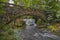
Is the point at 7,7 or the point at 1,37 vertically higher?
the point at 7,7

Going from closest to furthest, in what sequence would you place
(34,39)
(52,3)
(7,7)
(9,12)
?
1. (52,3)
2. (7,7)
3. (9,12)
4. (34,39)

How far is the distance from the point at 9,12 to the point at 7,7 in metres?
0.25

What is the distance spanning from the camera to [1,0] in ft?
9.93

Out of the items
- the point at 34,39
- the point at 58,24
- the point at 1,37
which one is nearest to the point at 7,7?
the point at 1,37

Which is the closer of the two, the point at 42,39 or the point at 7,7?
the point at 7,7

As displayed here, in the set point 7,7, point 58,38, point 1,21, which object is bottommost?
point 58,38

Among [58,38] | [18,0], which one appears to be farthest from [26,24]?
[18,0]

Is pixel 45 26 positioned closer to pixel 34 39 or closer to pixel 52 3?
pixel 34 39

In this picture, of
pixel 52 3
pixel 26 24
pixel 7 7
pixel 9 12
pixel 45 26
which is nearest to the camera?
pixel 52 3

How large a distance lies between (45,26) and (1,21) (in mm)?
10203

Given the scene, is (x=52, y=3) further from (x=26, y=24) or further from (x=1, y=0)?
(x=26, y=24)

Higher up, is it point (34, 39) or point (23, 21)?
point (34, 39)

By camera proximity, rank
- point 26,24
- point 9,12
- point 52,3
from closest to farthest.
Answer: point 52,3, point 9,12, point 26,24

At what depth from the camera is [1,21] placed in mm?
3584
